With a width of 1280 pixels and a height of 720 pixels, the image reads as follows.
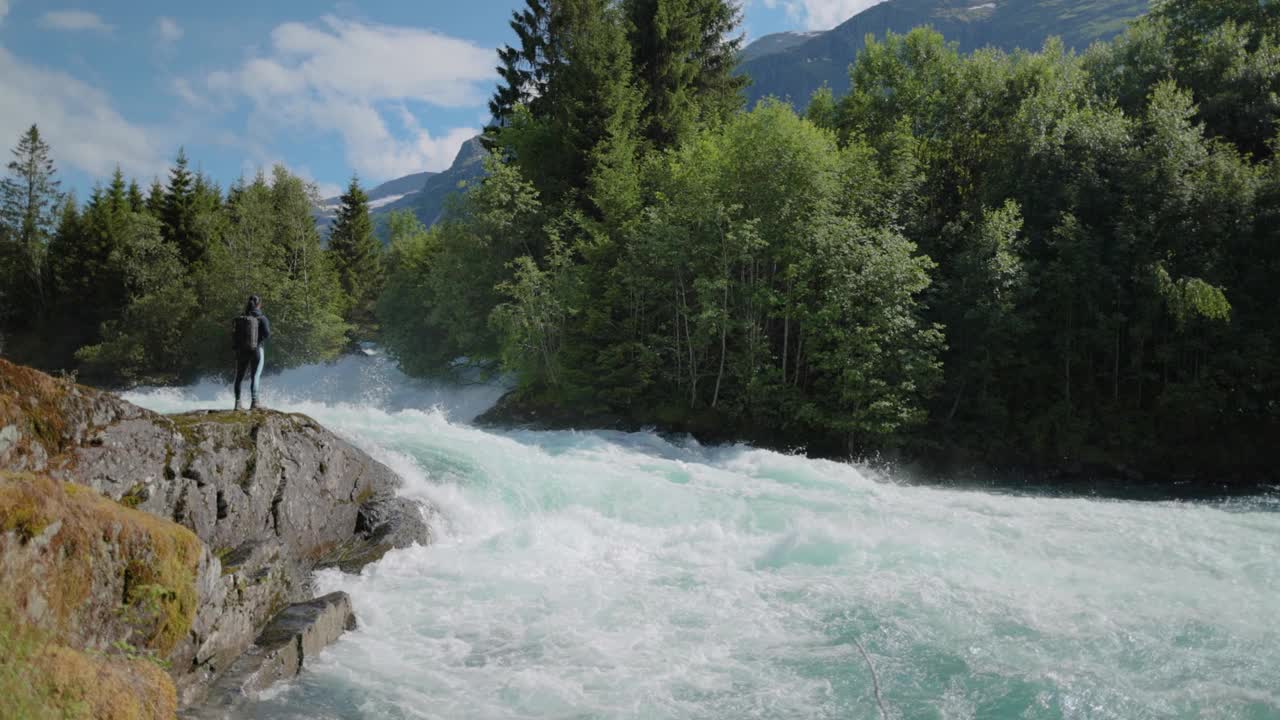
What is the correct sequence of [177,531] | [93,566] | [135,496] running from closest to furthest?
[93,566] < [177,531] < [135,496]

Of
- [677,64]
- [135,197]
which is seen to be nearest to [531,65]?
[677,64]

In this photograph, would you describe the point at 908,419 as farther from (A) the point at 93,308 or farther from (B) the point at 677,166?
(A) the point at 93,308

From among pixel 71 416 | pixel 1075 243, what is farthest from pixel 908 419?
pixel 71 416

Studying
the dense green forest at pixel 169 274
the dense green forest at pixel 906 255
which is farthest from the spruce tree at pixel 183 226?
the dense green forest at pixel 906 255

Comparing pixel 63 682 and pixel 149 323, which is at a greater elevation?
pixel 149 323

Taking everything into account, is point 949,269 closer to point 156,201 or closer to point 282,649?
point 282,649

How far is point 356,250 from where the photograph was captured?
54594 mm

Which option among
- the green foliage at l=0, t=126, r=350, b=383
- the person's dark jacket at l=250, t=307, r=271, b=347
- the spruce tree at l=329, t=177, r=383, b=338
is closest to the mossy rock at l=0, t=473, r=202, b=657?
the person's dark jacket at l=250, t=307, r=271, b=347

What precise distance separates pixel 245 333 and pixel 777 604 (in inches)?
326

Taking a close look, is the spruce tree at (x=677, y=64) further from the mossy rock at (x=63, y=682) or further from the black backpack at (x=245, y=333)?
the mossy rock at (x=63, y=682)

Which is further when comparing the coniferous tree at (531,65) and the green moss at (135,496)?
the coniferous tree at (531,65)

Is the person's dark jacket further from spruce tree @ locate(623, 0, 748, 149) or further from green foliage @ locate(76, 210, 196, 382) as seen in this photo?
green foliage @ locate(76, 210, 196, 382)

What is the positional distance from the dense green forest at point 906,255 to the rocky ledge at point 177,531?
13.9m

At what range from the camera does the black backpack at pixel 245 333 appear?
10438 mm
